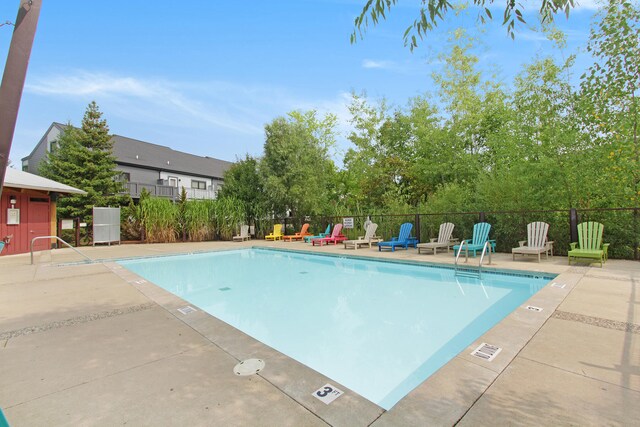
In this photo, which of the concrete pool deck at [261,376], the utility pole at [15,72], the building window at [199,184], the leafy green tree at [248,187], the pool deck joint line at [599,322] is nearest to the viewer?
the utility pole at [15,72]

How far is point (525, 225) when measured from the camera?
28.2 feet

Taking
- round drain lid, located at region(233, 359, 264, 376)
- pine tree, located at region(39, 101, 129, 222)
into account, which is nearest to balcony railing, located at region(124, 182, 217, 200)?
pine tree, located at region(39, 101, 129, 222)

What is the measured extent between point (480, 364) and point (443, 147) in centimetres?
1588

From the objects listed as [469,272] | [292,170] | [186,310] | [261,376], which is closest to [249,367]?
[261,376]

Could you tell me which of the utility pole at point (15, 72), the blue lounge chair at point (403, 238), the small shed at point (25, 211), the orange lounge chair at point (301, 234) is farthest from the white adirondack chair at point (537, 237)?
the small shed at point (25, 211)

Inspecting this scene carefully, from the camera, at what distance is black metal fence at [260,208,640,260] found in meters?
7.13

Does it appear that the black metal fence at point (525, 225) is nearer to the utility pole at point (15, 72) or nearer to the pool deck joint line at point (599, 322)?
the pool deck joint line at point (599, 322)

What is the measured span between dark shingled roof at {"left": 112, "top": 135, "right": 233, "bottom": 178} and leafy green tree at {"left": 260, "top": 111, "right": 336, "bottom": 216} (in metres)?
6.65

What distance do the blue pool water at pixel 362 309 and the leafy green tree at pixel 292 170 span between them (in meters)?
6.85

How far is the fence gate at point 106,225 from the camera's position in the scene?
1304 centimetres

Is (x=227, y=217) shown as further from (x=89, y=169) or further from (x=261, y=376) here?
(x=261, y=376)

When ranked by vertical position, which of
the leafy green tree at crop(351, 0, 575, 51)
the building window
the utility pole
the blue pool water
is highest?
the building window

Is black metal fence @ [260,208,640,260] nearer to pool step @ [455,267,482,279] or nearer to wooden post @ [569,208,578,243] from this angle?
wooden post @ [569,208,578,243]

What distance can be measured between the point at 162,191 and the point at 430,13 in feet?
76.6
